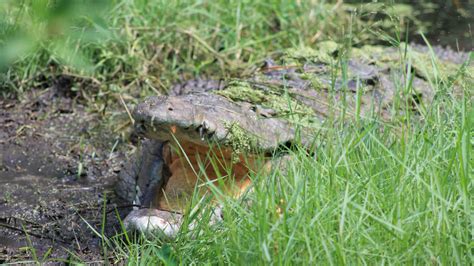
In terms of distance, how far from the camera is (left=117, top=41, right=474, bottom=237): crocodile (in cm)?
309

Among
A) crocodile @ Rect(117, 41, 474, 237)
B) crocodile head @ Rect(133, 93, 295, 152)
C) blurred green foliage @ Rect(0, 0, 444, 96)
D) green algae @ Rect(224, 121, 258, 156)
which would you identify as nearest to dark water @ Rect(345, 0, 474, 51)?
blurred green foliage @ Rect(0, 0, 444, 96)

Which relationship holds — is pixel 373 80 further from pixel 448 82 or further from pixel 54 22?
pixel 54 22

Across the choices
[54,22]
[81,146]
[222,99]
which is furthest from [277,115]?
[54,22]

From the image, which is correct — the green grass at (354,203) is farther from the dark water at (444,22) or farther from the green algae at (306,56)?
the dark water at (444,22)

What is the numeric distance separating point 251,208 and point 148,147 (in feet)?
4.25

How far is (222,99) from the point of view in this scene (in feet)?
11.7

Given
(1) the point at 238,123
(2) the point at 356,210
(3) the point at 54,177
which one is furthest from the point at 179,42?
(2) the point at 356,210

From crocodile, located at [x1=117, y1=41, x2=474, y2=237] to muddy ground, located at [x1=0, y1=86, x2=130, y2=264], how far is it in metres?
0.23

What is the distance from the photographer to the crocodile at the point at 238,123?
3090mm

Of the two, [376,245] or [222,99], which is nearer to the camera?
[376,245]

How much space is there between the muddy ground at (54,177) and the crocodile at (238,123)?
0.23 meters

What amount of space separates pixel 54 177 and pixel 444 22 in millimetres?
3561

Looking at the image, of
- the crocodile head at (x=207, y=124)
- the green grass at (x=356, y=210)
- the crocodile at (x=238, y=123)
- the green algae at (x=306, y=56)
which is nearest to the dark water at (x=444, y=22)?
the green algae at (x=306, y=56)

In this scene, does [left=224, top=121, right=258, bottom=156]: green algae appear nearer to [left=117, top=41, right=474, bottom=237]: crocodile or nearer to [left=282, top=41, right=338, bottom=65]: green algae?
[left=117, top=41, right=474, bottom=237]: crocodile
